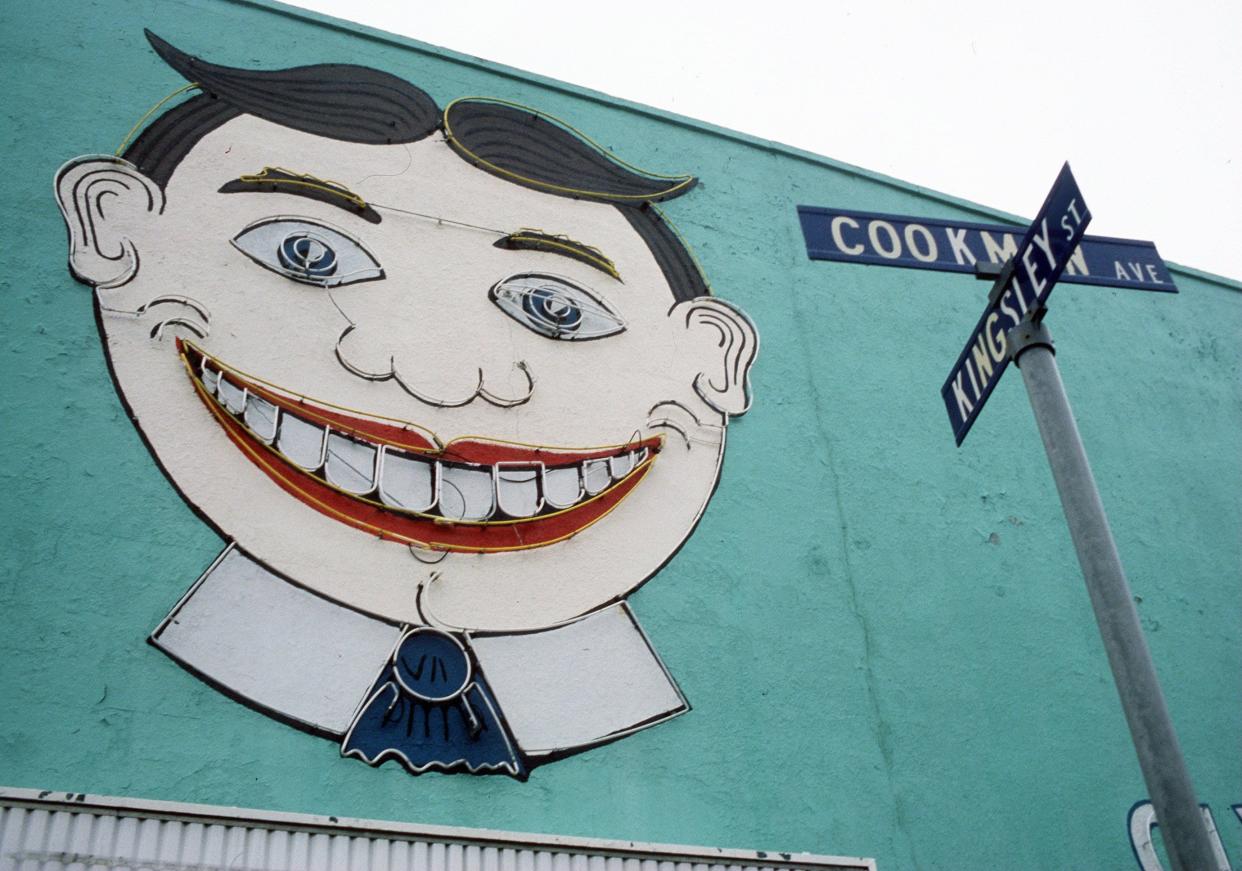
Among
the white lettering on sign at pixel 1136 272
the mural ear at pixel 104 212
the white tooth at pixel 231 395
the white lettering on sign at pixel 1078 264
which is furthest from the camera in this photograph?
the mural ear at pixel 104 212

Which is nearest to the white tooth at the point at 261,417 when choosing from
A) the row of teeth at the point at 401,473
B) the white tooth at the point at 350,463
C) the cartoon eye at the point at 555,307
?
the row of teeth at the point at 401,473

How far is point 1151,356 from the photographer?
10109 millimetres

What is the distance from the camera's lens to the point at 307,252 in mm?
7410

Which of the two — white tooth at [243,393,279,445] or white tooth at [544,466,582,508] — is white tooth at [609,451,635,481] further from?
white tooth at [243,393,279,445]

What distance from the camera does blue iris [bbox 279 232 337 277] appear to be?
735 cm

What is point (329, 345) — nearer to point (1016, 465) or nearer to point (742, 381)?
point (742, 381)

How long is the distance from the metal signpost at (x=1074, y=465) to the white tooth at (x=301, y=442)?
3.32 metres

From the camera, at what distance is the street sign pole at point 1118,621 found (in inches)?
138

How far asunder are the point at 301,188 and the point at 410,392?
1426mm

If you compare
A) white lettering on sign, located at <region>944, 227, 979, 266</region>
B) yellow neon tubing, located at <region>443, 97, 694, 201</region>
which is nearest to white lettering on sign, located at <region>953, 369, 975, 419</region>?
white lettering on sign, located at <region>944, 227, 979, 266</region>

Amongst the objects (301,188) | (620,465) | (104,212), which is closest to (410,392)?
(620,465)

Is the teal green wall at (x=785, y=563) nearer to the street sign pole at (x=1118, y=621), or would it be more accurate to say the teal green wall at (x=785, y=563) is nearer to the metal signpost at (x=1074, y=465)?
the metal signpost at (x=1074, y=465)

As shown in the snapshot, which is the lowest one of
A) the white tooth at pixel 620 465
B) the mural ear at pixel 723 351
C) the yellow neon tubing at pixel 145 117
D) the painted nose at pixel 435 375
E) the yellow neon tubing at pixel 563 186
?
the white tooth at pixel 620 465

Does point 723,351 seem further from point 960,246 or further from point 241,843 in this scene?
point 241,843
